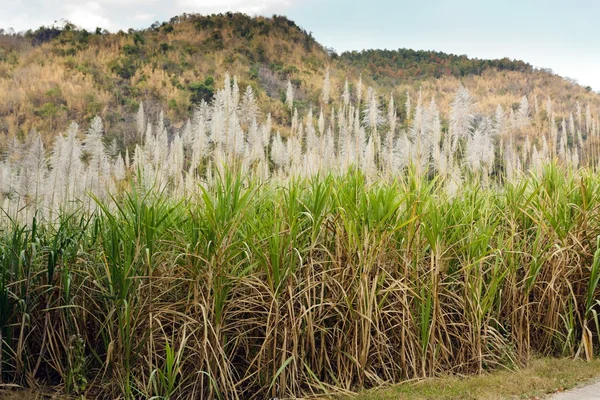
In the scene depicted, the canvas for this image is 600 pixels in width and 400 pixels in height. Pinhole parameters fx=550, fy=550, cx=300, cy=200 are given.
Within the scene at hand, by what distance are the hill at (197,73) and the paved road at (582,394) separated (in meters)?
19.7

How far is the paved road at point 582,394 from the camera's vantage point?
3.59m

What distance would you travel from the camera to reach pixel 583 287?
5121 millimetres

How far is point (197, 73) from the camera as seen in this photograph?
117ft

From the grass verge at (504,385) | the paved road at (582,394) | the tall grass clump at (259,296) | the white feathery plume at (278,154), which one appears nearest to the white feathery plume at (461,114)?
the white feathery plume at (278,154)

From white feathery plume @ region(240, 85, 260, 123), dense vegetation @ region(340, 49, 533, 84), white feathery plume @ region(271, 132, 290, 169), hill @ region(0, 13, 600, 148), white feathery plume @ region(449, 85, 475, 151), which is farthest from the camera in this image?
dense vegetation @ region(340, 49, 533, 84)

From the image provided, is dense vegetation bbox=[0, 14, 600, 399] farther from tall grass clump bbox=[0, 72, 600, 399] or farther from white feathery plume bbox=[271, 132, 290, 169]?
white feathery plume bbox=[271, 132, 290, 169]

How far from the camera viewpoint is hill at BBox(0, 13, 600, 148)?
27.8 m

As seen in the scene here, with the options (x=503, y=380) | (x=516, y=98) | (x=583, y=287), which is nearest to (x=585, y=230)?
(x=583, y=287)

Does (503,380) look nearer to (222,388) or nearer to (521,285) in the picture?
(521,285)

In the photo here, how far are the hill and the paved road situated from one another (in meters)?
19.7

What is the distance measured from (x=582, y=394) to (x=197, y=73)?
3437 cm

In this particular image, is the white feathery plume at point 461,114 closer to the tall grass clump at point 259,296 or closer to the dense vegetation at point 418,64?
the tall grass clump at point 259,296

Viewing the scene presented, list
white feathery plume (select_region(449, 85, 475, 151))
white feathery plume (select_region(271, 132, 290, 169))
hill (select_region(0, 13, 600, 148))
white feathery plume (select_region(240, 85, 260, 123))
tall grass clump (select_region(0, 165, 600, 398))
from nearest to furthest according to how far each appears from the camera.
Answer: tall grass clump (select_region(0, 165, 600, 398))
white feathery plume (select_region(240, 85, 260, 123))
white feathery plume (select_region(449, 85, 475, 151))
white feathery plume (select_region(271, 132, 290, 169))
hill (select_region(0, 13, 600, 148))

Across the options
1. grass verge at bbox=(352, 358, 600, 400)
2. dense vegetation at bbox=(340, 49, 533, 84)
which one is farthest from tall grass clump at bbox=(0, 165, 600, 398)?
dense vegetation at bbox=(340, 49, 533, 84)
